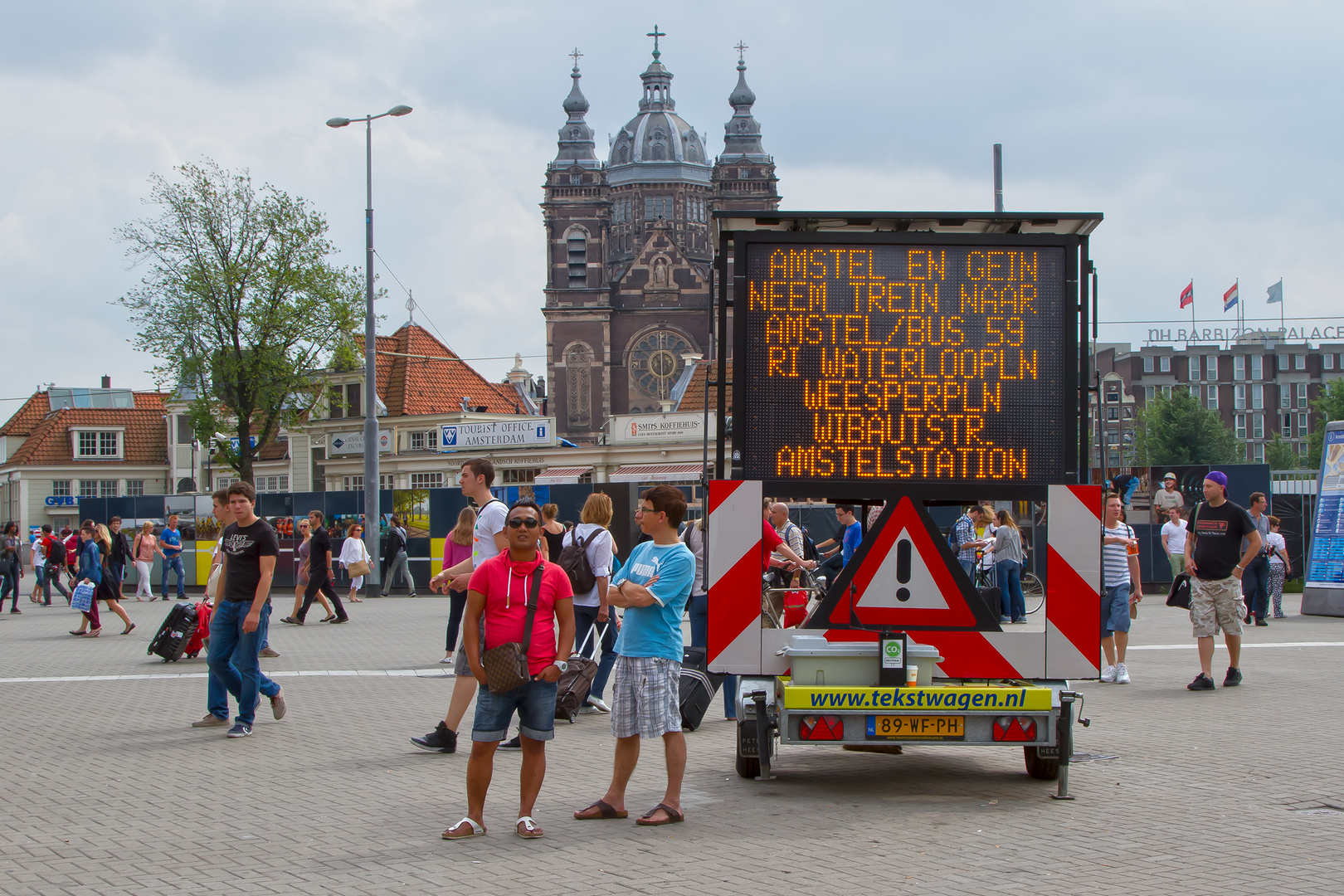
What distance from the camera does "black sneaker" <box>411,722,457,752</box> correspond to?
871cm

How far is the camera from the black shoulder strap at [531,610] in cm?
616

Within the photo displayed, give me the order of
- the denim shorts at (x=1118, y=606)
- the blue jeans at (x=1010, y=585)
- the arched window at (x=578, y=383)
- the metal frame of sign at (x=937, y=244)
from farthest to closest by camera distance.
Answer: the arched window at (x=578, y=383) < the blue jeans at (x=1010, y=585) < the denim shorts at (x=1118, y=606) < the metal frame of sign at (x=937, y=244)

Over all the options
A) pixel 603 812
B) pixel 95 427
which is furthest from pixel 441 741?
pixel 95 427

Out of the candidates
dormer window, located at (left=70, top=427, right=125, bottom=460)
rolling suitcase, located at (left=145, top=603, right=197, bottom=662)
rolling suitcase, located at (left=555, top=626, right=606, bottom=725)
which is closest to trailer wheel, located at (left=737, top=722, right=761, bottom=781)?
rolling suitcase, located at (left=555, top=626, right=606, bottom=725)

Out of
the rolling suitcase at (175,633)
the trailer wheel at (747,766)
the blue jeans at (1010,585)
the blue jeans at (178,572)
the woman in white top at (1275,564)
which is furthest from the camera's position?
the blue jeans at (178,572)

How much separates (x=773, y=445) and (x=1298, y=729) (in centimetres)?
452

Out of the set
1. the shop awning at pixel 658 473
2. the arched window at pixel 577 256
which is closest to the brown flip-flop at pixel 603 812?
the shop awning at pixel 658 473

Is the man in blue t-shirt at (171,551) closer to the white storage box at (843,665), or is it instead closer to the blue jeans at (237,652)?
the blue jeans at (237,652)

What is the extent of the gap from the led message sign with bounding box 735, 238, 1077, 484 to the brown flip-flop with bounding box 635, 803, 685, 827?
5.88 feet

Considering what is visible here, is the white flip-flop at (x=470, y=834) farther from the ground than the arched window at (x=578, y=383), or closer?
closer

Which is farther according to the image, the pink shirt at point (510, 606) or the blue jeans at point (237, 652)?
the blue jeans at point (237, 652)

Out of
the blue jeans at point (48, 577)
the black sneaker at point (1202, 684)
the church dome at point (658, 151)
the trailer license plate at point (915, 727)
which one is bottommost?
→ the blue jeans at point (48, 577)

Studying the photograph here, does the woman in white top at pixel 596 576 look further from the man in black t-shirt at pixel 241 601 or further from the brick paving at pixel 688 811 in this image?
the man in black t-shirt at pixel 241 601

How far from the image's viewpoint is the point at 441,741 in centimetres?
872
